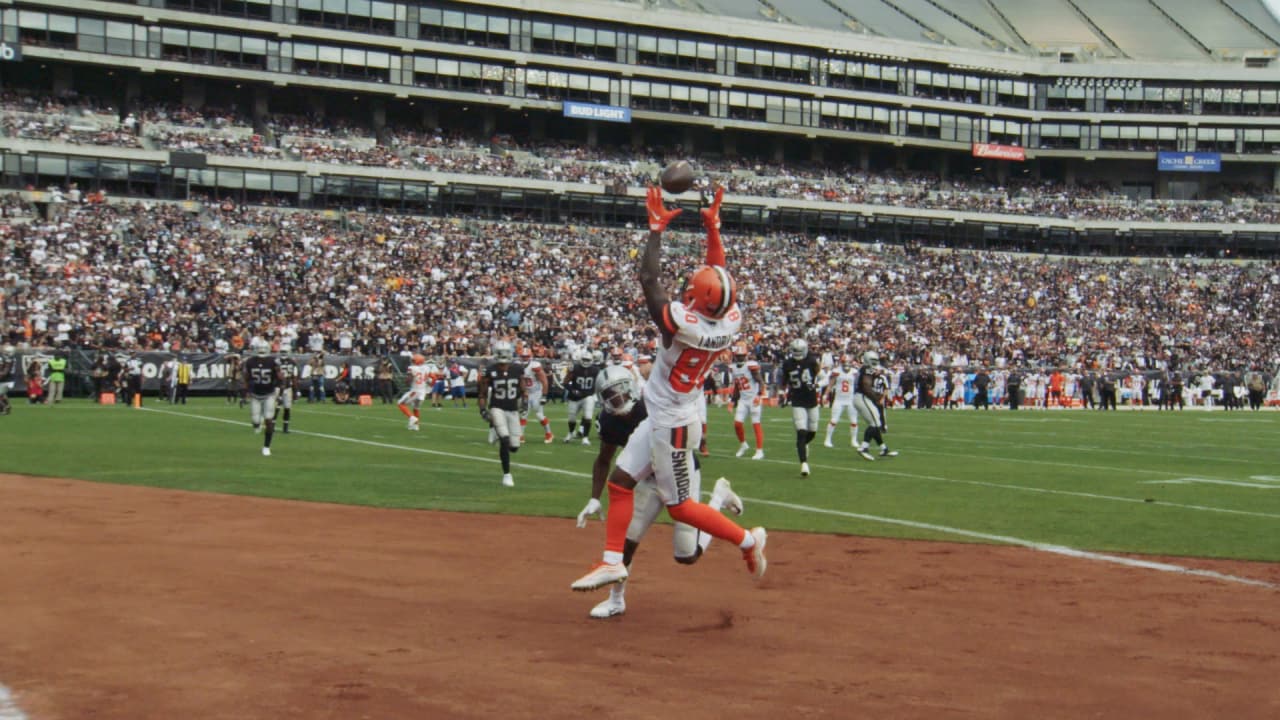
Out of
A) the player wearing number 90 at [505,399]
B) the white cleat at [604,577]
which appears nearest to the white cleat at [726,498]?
the white cleat at [604,577]

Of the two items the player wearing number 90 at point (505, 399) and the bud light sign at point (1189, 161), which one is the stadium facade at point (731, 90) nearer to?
the bud light sign at point (1189, 161)

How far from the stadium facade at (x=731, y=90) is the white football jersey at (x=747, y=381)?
40.9 metres

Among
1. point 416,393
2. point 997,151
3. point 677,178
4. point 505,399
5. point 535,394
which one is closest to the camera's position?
point 677,178

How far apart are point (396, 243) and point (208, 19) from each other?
17.5 m

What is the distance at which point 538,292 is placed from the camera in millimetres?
52812

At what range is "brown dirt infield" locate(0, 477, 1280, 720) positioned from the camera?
5918 millimetres

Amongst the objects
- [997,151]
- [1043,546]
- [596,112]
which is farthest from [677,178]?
[997,151]

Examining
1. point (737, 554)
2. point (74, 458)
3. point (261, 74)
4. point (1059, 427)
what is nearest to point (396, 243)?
point (261, 74)

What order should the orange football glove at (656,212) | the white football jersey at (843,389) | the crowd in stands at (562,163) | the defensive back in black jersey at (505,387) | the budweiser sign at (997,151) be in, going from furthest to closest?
the budweiser sign at (997,151) → the crowd in stands at (562,163) → the white football jersey at (843,389) → the defensive back in black jersey at (505,387) → the orange football glove at (656,212)

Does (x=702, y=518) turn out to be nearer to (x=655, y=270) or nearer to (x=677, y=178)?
(x=655, y=270)

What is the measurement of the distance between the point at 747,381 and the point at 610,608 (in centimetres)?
1573

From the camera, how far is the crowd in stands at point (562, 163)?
57.9 metres

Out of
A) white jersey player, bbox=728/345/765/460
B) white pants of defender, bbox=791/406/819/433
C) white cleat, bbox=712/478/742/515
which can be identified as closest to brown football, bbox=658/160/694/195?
white cleat, bbox=712/478/742/515

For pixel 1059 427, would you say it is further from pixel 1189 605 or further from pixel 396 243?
pixel 396 243
